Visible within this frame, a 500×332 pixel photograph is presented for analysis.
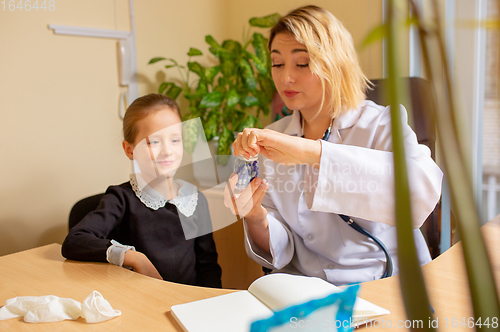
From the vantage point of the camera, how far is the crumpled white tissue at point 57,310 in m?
0.63

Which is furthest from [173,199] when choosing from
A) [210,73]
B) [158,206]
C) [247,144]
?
[210,73]

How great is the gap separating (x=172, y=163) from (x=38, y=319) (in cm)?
55

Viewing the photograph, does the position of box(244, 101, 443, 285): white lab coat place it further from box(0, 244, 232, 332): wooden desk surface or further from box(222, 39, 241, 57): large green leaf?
box(222, 39, 241, 57): large green leaf

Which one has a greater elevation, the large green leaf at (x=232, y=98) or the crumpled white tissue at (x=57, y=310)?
the large green leaf at (x=232, y=98)

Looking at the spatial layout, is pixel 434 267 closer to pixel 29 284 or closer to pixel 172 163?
pixel 172 163

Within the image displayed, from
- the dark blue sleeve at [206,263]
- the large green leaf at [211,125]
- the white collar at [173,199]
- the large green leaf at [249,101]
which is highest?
the large green leaf at [249,101]

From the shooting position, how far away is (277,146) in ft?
2.87

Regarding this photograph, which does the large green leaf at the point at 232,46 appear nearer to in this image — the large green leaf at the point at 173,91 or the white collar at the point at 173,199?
the large green leaf at the point at 173,91

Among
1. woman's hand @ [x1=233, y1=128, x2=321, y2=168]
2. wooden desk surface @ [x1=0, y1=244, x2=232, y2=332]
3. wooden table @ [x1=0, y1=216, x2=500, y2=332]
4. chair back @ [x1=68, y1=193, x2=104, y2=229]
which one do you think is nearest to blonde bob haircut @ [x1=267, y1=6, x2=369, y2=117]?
woman's hand @ [x1=233, y1=128, x2=321, y2=168]

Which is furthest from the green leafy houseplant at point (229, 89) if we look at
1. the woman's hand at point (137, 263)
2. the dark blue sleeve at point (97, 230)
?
the woman's hand at point (137, 263)

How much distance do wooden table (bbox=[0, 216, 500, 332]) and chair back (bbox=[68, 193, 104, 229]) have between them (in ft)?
1.29

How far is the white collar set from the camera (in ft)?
3.74

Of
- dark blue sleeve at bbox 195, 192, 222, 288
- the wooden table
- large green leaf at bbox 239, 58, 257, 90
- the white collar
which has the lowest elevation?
dark blue sleeve at bbox 195, 192, 222, 288

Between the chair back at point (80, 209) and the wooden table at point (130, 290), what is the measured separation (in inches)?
15.5
